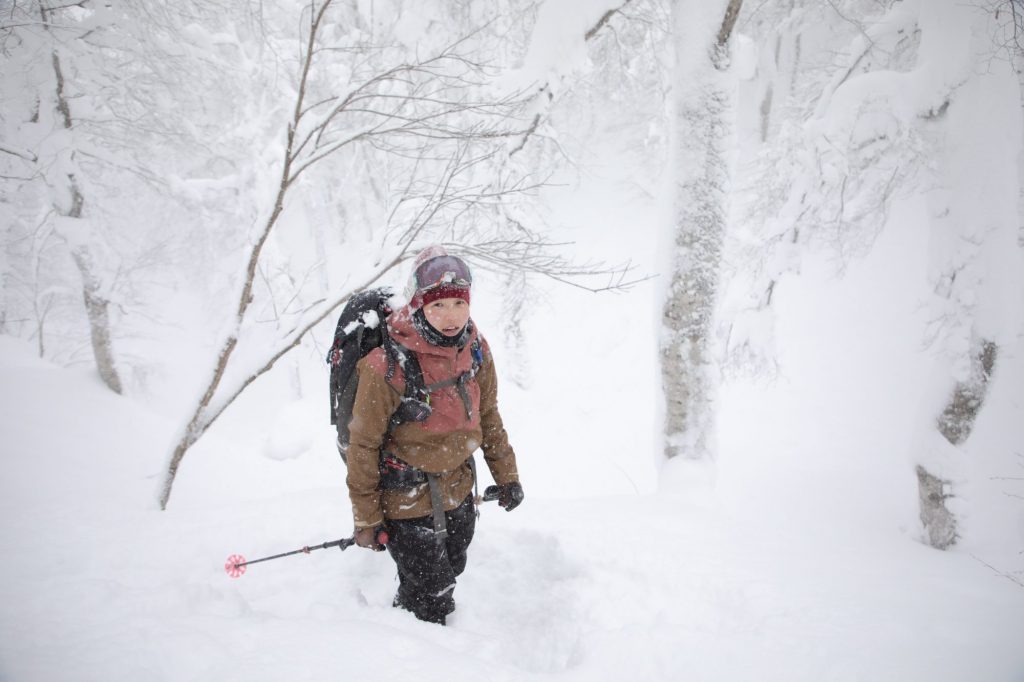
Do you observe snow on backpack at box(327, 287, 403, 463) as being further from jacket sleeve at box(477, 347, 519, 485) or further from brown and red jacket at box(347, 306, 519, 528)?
jacket sleeve at box(477, 347, 519, 485)

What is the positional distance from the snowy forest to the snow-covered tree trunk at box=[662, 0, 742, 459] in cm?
3

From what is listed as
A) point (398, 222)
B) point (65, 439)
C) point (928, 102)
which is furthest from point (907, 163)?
point (65, 439)

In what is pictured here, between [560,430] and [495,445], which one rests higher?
[495,445]

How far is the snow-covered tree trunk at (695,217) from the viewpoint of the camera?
14.1ft

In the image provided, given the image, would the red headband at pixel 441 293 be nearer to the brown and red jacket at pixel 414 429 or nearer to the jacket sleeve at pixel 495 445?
the brown and red jacket at pixel 414 429

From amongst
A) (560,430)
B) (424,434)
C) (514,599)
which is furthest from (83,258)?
(560,430)

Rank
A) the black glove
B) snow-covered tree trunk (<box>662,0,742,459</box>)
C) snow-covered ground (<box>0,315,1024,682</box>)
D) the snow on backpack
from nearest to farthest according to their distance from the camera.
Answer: snow-covered ground (<box>0,315,1024,682</box>)
the snow on backpack
the black glove
snow-covered tree trunk (<box>662,0,742,459</box>)

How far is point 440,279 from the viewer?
2.13m

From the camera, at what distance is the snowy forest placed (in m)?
2.29

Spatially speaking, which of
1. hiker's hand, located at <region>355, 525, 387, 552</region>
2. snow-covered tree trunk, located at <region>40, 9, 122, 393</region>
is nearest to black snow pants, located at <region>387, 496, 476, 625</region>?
hiker's hand, located at <region>355, 525, 387, 552</region>

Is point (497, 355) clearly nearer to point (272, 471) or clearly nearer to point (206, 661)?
point (272, 471)

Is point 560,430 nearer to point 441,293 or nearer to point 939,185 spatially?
point 939,185

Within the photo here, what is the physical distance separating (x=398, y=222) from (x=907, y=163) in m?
5.63

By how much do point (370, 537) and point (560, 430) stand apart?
31.0 feet
